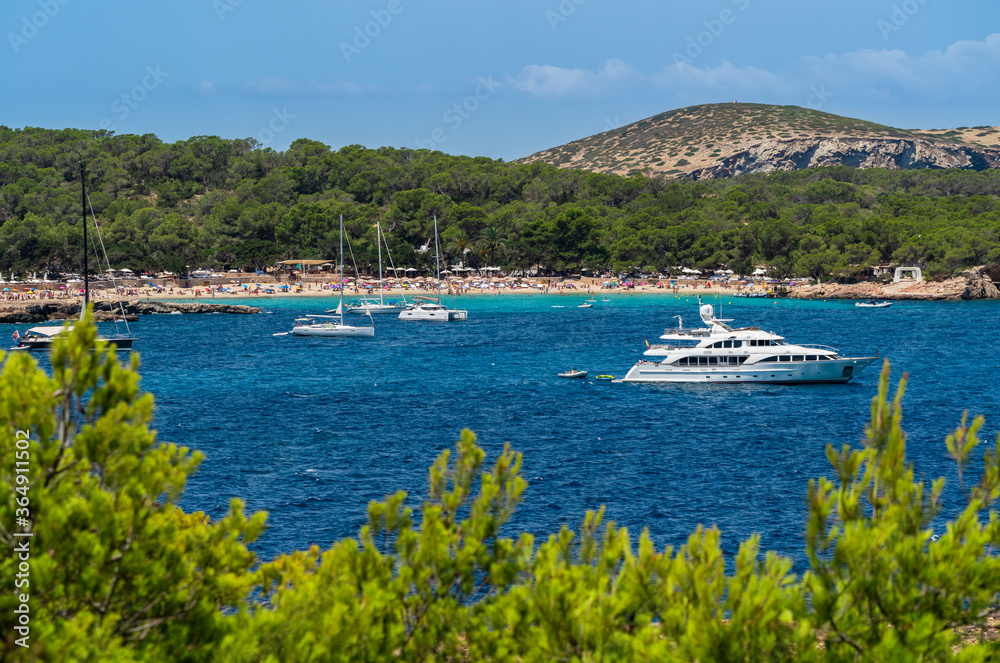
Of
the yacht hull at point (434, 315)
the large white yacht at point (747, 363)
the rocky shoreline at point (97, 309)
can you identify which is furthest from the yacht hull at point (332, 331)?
the large white yacht at point (747, 363)

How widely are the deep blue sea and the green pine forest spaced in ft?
190

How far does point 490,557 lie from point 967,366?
6040 cm

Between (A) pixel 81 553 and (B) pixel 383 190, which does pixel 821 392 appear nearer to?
(A) pixel 81 553

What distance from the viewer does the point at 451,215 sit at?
163 m

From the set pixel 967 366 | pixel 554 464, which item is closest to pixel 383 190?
pixel 967 366

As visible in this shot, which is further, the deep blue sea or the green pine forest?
the green pine forest

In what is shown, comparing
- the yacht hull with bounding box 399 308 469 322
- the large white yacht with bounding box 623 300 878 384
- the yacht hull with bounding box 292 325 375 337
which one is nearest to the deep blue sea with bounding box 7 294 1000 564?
the large white yacht with bounding box 623 300 878 384

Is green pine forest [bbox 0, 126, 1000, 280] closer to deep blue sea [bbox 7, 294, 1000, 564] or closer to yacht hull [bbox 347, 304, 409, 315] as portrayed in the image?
yacht hull [bbox 347, 304, 409, 315]

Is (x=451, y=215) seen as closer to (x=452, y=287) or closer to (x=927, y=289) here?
(x=452, y=287)

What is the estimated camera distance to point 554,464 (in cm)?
3484

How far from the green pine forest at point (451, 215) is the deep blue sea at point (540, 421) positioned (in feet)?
190

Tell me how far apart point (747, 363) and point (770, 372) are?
4.67ft

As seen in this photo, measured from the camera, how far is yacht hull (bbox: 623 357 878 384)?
175 ft

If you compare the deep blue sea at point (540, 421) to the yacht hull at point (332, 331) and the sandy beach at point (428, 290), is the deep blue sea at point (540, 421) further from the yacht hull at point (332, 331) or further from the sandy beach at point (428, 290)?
the sandy beach at point (428, 290)
